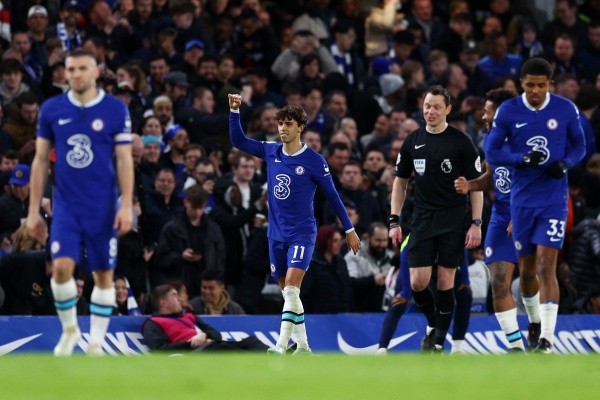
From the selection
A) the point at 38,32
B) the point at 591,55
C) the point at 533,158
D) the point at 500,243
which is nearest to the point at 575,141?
the point at 533,158

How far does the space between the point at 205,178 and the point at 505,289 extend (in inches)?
206

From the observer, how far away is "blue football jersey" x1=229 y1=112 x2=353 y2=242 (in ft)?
50.3

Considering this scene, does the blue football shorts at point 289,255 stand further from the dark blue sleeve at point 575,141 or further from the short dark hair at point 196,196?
the short dark hair at point 196,196

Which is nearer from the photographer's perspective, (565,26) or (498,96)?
(498,96)

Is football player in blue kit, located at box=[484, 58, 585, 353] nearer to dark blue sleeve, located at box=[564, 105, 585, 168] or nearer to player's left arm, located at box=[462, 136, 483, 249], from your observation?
dark blue sleeve, located at box=[564, 105, 585, 168]

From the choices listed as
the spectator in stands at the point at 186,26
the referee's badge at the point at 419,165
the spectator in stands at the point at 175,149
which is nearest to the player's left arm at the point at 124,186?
the referee's badge at the point at 419,165

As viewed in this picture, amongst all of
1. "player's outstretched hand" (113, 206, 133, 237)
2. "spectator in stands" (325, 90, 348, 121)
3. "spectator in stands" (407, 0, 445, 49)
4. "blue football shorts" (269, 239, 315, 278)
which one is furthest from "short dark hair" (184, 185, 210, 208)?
"spectator in stands" (407, 0, 445, 49)

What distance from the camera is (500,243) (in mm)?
15398

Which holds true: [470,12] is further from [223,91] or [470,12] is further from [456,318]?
[456,318]

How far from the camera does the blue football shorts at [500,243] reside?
1539 centimetres

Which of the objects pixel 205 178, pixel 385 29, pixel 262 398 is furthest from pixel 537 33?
pixel 262 398

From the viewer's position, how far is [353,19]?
26.2 meters

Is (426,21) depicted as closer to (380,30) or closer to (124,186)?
(380,30)

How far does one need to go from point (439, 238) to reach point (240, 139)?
2.37m
